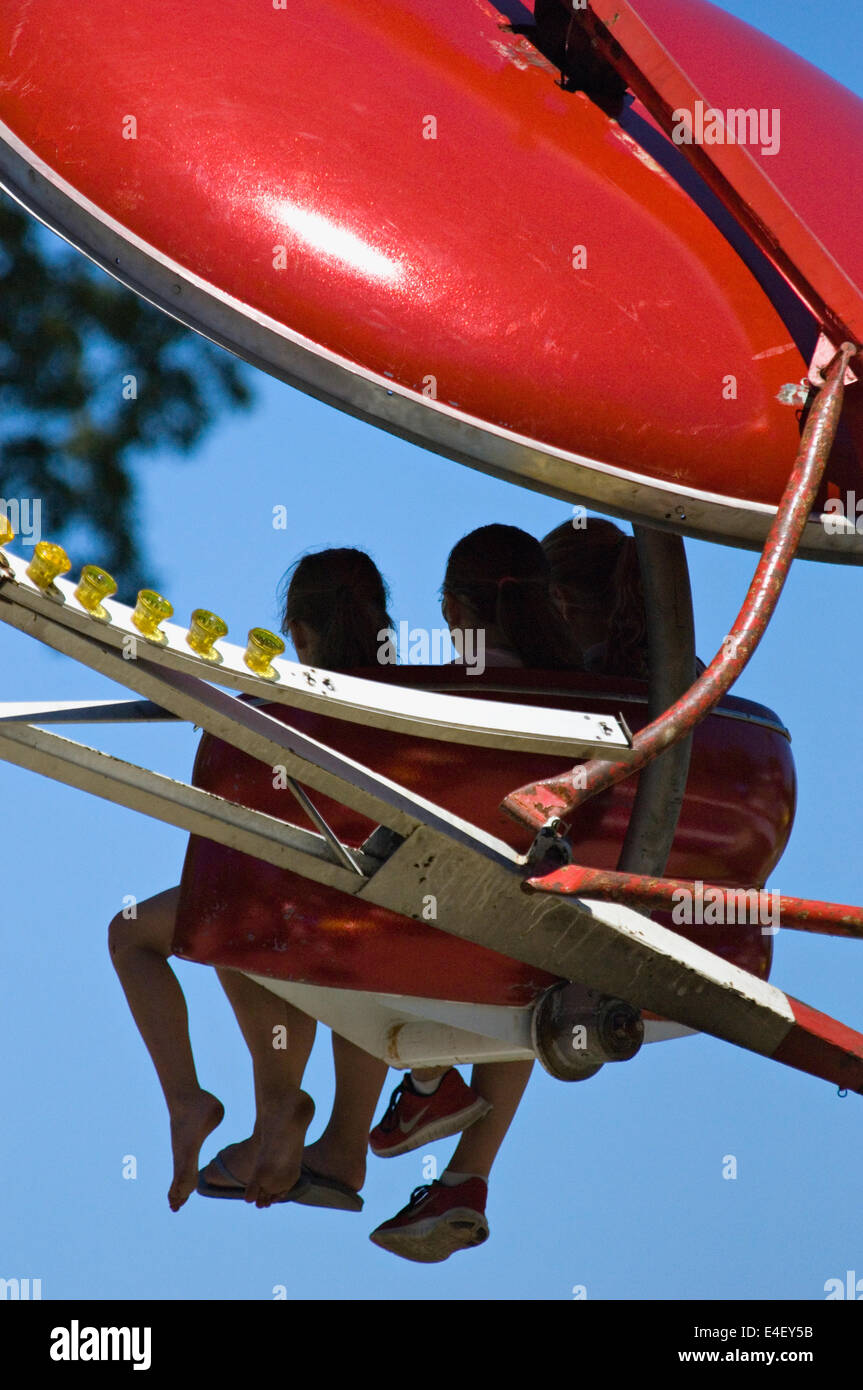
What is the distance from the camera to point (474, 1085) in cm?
600

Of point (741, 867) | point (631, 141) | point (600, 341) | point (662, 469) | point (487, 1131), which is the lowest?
point (487, 1131)

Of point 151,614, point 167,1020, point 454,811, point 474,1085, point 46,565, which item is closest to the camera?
point 46,565

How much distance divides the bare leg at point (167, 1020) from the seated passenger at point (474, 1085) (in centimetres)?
57

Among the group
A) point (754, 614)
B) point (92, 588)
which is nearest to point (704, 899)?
point (754, 614)

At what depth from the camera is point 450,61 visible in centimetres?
454

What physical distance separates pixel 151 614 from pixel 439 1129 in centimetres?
262

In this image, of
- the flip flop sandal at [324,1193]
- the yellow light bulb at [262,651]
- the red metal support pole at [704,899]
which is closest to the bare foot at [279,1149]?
the flip flop sandal at [324,1193]

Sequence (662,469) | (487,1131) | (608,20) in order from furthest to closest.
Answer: (487,1131) < (608,20) < (662,469)

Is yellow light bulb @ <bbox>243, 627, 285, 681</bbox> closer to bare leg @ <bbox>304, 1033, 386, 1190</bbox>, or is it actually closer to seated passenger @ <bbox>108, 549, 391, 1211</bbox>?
seated passenger @ <bbox>108, 549, 391, 1211</bbox>

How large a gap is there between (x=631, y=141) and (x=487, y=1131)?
2992 millimetres

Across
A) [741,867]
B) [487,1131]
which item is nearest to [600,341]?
[741,867]

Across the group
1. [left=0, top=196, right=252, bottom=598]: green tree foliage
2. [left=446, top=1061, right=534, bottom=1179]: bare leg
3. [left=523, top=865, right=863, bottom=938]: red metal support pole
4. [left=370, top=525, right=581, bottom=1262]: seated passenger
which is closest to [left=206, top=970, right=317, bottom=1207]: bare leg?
[left=370, top=525, right=581, bottom=1262]: seated passenger

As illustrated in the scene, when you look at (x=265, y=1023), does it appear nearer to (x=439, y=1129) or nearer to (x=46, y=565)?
(x=439, y=1129)

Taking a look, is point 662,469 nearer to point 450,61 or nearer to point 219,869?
point 450,61
